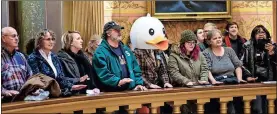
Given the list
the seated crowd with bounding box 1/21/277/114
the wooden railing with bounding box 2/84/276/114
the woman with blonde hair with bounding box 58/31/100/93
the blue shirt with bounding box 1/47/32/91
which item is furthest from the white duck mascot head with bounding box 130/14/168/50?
the blue shirt with bounding box 1/47/32/91

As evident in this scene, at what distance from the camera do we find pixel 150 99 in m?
3.41

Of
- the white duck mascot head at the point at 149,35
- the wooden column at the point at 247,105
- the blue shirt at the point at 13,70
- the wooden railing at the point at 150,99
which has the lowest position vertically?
the wooden column at the point at 247,105

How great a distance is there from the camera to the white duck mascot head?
4.13m

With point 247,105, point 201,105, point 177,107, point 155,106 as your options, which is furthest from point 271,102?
point 155,106

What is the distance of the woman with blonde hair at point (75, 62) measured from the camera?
381 cm

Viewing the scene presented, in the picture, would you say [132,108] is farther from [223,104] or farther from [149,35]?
[149,35]

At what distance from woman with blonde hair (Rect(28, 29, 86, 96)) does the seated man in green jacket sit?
22 cm

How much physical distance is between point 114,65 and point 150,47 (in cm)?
46

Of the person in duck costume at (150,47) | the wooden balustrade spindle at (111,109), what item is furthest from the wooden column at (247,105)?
the wooden balustrade spindle at (111,109)

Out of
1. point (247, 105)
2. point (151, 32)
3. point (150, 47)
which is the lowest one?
point (247, 105)

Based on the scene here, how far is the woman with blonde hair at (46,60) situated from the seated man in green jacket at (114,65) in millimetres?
221

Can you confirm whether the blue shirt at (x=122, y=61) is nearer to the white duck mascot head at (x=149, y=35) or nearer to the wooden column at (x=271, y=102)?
the white duck mascot head at (x=149, y=35)

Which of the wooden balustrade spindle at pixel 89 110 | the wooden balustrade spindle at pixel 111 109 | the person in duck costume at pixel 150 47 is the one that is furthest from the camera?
the person in duck costume at pixel 150 47

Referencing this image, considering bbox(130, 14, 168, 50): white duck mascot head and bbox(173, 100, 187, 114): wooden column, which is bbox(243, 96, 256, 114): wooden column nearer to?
bbox(173, 100, 187, 114): wooden column
